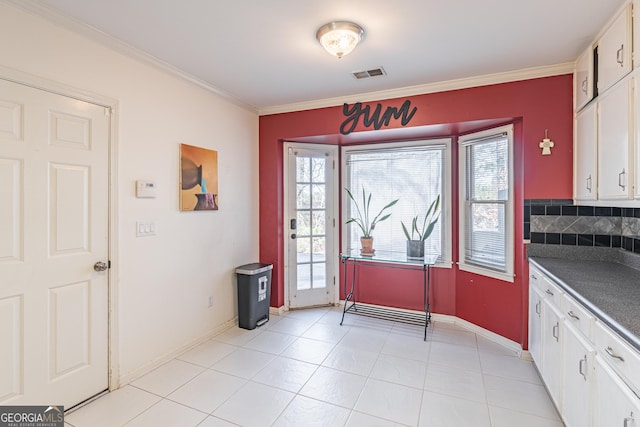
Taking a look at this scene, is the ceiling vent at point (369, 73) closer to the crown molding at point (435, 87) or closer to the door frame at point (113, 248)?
the crown molding at point (435, 87)

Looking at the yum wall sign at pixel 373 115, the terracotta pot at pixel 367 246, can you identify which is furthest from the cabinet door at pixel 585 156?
the terracotta pot at pixel 367 246

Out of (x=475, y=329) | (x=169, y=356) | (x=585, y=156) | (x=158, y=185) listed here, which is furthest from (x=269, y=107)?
(x=475, y=329)

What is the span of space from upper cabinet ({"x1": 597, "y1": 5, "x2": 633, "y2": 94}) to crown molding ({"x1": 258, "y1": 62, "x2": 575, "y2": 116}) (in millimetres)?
473

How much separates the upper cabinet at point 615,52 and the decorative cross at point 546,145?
0.51m

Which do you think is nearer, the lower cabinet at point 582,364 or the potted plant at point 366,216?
the lower cabinet at point 582,364

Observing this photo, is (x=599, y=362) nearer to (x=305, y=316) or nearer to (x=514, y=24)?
(x=514, y=24)

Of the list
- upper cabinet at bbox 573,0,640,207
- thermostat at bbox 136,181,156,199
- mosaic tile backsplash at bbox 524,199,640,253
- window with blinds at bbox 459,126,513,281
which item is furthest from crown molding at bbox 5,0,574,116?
mosaic tile backsplash at bbox 524,199,640,253

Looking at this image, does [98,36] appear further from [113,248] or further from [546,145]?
[546,145]

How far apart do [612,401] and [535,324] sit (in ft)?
4.05

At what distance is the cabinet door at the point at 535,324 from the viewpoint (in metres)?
2.23

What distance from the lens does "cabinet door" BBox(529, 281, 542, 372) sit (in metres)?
2.23

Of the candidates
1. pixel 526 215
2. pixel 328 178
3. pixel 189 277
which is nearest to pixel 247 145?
pixel 328 178

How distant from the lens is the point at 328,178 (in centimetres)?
393

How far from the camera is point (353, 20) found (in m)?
1.93
